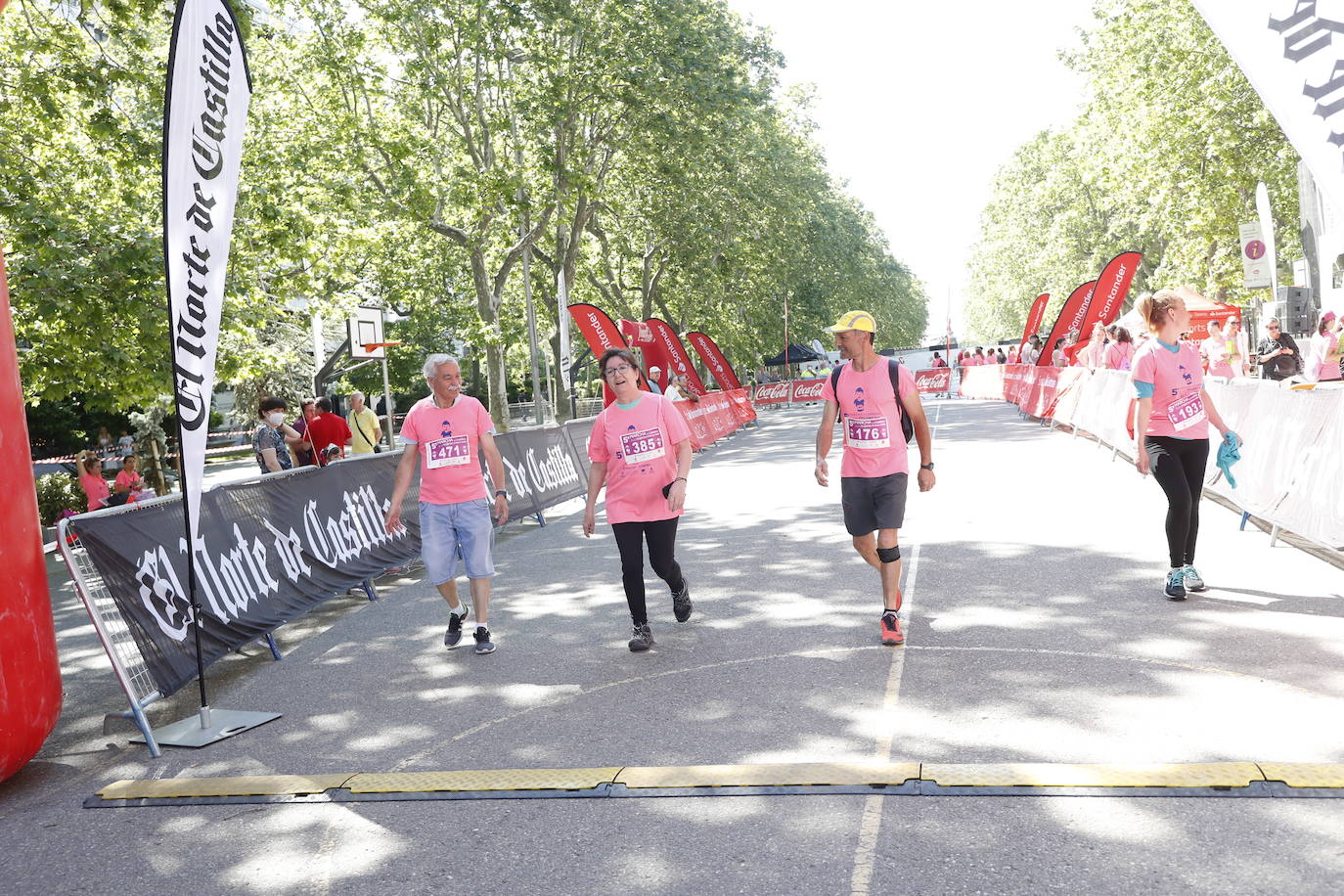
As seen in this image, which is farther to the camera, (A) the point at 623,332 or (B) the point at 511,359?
(B) the point at 511,359

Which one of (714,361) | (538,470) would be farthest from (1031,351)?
(538,470)

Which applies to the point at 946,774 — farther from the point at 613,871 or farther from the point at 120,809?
the point at 120,809

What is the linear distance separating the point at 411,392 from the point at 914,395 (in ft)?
167

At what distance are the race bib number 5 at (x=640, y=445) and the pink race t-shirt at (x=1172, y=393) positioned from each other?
2995 millimetres

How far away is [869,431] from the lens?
671cm

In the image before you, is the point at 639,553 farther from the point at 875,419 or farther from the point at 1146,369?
the point at 1146,369

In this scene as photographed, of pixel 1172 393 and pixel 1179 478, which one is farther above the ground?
pixel 1172 393

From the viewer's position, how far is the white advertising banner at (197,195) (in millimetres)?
5770

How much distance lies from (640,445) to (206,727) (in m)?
2.77

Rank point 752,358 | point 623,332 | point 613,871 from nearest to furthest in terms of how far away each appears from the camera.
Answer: point 613,871 → point 623,332 → point 752,358

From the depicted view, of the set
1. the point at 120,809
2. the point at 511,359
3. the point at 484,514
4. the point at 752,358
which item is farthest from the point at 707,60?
the point at 511,359

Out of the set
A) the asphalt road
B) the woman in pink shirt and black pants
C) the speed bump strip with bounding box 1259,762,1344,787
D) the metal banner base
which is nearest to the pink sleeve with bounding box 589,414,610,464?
the woman in pink shirt and black pants

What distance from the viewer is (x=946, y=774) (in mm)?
4465

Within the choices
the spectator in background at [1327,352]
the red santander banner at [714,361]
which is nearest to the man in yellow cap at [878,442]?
the spectator in background at [1327,352]
